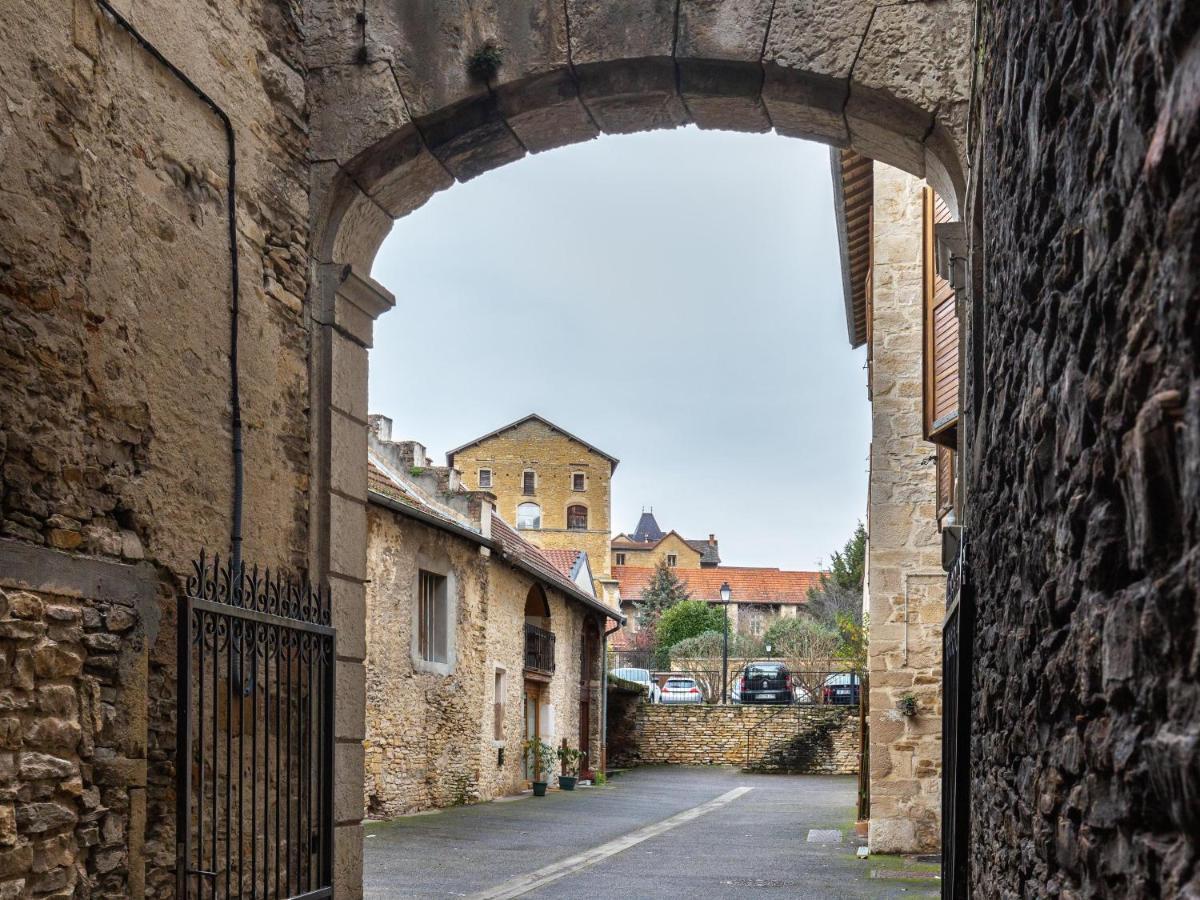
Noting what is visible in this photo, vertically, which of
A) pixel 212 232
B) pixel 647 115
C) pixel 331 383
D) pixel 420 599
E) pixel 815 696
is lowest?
pixel 815 696

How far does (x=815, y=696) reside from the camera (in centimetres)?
3622

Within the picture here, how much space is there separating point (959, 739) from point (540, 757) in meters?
18.6

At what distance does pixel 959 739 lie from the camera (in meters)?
5.27

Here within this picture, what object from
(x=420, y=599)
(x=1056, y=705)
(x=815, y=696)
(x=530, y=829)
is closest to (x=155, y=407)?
(x=1056, y=705)

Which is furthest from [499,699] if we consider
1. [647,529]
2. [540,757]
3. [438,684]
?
[647,529]

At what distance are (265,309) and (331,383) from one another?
0.55 m

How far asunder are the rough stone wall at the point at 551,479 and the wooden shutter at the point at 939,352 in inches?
1854

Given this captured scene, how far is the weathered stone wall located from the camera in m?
1.70

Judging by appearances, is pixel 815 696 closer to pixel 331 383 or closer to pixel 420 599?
pixel 420 599

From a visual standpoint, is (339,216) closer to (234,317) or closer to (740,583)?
(234,317)

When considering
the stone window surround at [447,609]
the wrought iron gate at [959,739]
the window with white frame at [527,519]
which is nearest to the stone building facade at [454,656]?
the stone window surround at [447,609]

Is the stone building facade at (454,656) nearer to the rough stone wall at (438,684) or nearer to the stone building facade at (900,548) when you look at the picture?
the rough stone wall at (438,684)

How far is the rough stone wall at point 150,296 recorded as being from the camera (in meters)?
4.56

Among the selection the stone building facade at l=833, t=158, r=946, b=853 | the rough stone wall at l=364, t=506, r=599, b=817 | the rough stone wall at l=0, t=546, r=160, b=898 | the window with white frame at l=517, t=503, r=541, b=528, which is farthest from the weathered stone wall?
the window with white frame at l=517, t=503, r=541, b=528
